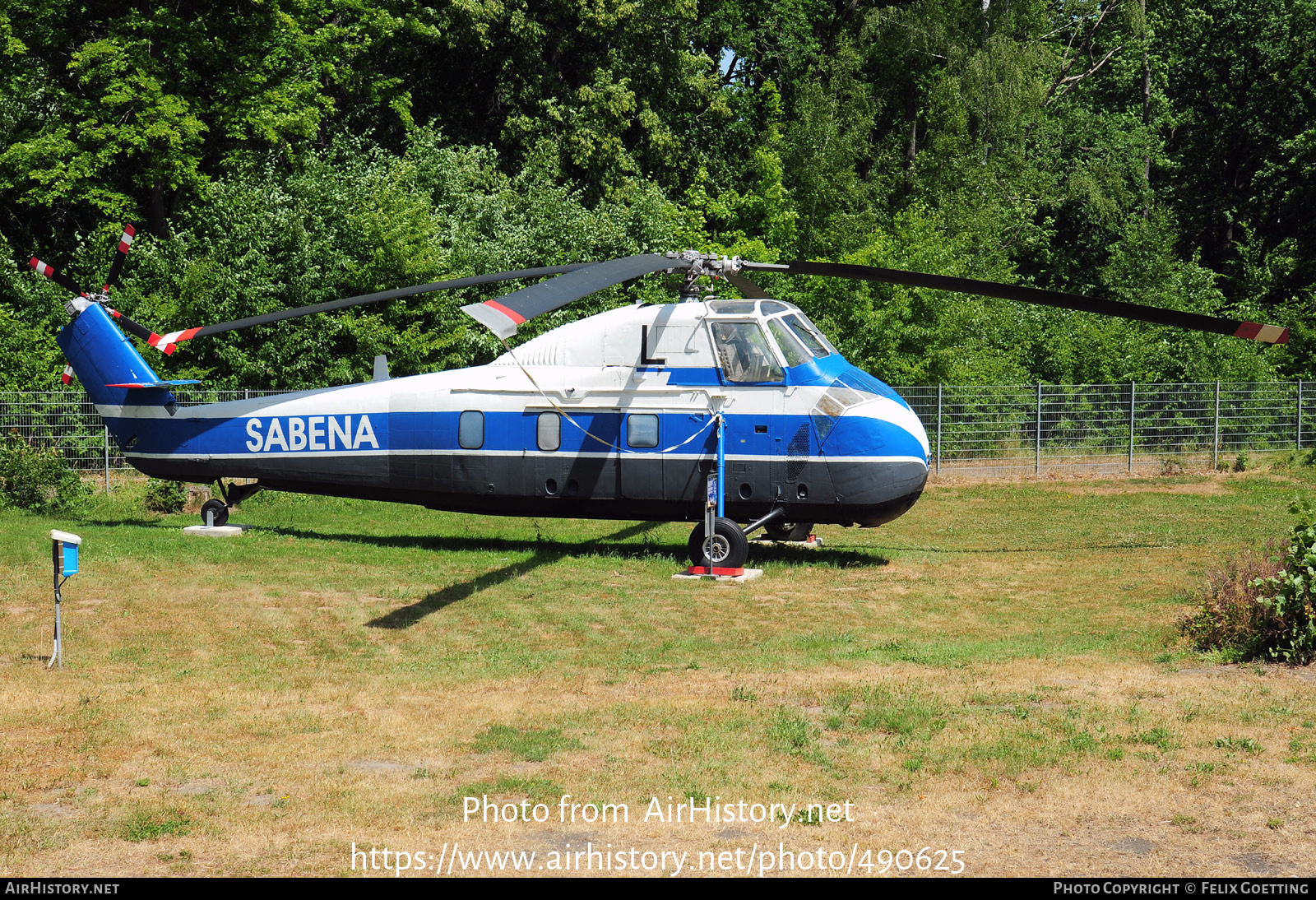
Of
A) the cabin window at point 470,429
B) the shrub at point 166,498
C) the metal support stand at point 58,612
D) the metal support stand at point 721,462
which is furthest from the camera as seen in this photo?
the shrub at point 166,498

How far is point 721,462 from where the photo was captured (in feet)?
51.9

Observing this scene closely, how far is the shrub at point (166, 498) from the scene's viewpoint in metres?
21.1

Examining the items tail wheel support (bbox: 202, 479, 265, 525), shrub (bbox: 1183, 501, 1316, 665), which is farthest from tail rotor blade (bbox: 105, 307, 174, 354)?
shrub (bbox: 1183, 501, 1316, 665)

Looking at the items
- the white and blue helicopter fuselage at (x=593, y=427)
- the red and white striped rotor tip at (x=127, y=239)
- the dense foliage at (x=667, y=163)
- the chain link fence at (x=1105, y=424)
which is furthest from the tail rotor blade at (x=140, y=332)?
the dense foliage at (x=667, y=163)

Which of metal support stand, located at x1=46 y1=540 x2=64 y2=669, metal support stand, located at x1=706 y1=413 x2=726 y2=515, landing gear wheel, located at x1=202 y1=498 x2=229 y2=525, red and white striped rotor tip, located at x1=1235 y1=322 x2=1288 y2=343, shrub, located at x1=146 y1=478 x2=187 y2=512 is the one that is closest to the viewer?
metal support stand, located at x1=46 y1=540 x2=64 y2=669

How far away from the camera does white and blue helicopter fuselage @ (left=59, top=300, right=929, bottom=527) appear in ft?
51.4

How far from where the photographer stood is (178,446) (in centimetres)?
Answer: 1819

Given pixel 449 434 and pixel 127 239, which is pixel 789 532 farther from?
pixel 127 239

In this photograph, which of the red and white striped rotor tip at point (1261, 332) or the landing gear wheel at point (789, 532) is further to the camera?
the landing gear wheel at point (789, 532)

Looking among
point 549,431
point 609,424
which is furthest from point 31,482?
point 609,424

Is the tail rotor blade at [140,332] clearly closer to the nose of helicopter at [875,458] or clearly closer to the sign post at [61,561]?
the sign post at [61,561]

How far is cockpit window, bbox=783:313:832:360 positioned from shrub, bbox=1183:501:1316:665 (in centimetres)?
621

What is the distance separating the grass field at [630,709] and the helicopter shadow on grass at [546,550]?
5.3 inches

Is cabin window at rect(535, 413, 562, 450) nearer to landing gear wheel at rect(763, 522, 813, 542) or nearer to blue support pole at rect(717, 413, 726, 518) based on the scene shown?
blue support pole at rect(717, 413, 726, 518)
